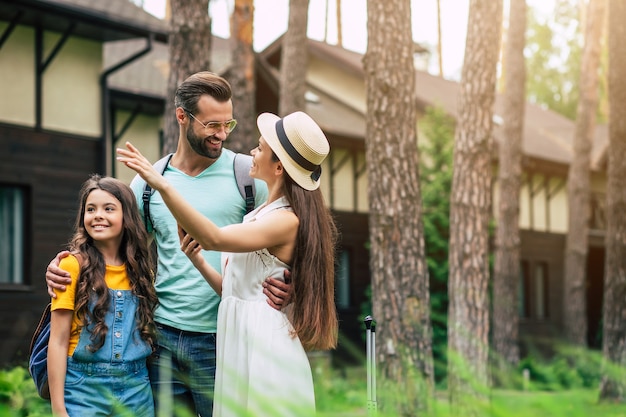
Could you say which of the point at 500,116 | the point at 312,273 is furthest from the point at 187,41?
the point at 500,116

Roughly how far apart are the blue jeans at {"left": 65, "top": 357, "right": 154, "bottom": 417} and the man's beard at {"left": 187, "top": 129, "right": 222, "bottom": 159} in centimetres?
87

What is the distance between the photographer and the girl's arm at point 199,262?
142 inches

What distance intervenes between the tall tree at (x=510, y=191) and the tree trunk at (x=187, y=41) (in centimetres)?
1045

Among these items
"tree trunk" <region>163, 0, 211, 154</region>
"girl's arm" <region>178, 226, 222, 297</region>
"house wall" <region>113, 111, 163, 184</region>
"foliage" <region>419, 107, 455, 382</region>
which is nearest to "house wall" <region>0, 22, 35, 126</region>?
"house wall" <region>113, 111, 163, 184</region>

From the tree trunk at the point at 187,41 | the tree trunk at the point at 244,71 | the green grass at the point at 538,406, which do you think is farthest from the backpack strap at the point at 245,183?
the tree trunk at the point at 244,71

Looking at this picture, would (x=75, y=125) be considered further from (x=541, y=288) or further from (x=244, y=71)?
(x=541, y=288)

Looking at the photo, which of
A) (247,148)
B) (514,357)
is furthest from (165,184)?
(514,357)

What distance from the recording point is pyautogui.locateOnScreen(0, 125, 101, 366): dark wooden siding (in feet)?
51.3

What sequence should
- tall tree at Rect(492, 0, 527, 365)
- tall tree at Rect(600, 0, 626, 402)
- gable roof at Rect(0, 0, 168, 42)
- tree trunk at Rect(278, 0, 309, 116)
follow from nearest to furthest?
tall tree at Rect(600, 0, 626, 402) → gable roof at Rect(0, 0, 168, 42) → tree trunk at Rect(278, 0, 309, 116) → tall tree at Rect(492, 0, 527, 365)

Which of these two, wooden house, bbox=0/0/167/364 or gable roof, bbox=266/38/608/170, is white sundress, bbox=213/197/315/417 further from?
gable roof, bbox=266/38/608/170

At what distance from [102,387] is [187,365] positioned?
0.54 m

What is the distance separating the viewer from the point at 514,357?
1980 centimetres

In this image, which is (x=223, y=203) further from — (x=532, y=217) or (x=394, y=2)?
(x=532, y=217)

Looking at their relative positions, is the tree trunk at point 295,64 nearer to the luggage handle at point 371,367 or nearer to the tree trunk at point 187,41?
the tree trunk at point 187,41
